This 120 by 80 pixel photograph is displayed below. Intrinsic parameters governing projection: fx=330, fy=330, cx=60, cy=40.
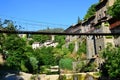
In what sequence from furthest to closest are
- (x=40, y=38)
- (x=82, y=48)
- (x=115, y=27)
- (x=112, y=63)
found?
(x=40, y=38) → (x=82, y=48) → (x=115, y=27) → (x=112, y=63)

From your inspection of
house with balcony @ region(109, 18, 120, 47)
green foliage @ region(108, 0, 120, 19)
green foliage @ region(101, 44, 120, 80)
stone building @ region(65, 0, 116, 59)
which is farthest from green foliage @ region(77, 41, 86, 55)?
green foliage @ region(101, 44, 120, 80)

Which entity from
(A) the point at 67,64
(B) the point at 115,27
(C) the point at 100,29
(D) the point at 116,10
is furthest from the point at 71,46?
(D) the point at 116,10

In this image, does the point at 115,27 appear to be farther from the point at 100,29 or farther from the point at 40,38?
the point at 40,38

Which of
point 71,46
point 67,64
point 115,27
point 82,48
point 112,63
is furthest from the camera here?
point 71,46

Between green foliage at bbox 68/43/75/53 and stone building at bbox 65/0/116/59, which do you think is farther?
green foliage at bbox 68/43/75/53

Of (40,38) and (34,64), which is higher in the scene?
(40,38)

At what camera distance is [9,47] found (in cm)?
5741

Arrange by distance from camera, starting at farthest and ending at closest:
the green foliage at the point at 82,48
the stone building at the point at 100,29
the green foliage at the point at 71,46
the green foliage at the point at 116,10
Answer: the green foliage at the point at 71,46 → the green foliage at the point at 82,48 → the stone building at the point at 100,29 → the green foliage at the point at 116,10

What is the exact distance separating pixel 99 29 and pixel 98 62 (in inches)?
202

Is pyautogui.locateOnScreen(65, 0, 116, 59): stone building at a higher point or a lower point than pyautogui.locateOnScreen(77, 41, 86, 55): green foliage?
higher

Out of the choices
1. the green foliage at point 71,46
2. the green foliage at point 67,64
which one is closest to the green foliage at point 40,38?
the green foliage at point 71,46

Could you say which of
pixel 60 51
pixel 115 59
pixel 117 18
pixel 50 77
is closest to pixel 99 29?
pixel 117 18

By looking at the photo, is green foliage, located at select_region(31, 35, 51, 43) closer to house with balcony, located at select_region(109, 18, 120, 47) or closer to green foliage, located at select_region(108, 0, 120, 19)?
house with balcony, located at select_region(109, 18, 120, 47)

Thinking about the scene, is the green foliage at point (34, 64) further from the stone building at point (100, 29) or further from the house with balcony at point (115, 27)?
the house with balcony at point (115, 27)
